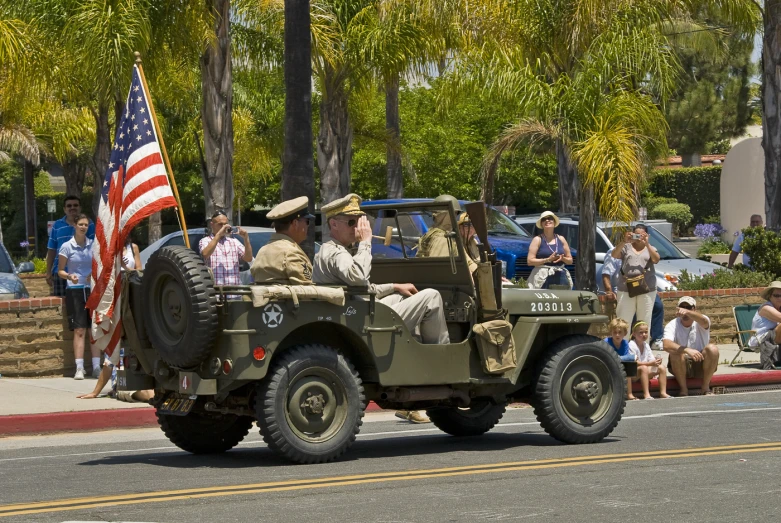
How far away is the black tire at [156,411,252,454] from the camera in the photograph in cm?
965

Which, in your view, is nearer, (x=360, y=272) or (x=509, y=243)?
(x=360, y=272)

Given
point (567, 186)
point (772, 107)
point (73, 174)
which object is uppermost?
point (73, 174)

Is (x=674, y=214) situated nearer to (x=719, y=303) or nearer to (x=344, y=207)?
(x=719, y=303)

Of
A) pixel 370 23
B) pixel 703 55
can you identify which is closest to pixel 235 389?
pixel 370 23

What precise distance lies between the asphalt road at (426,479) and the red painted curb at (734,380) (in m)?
4.20

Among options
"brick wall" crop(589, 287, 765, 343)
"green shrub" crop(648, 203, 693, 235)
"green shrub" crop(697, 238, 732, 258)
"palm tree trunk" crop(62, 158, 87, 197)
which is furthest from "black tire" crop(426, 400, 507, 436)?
"green shrub" crop(648, 203, 693, 235)

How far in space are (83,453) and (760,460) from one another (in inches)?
209

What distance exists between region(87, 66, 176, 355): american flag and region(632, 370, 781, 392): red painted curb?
7.04m

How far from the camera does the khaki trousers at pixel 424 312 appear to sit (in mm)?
9273

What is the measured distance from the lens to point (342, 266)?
8.93 m

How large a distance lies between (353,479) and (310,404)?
0.78m

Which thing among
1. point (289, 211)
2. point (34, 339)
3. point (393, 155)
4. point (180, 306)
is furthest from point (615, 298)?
point (393, 155)

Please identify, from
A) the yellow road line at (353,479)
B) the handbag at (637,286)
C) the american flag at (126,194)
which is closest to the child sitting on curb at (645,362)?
the handbag at (637,286)

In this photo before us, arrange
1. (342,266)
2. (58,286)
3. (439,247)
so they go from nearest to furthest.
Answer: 1. (342,266)
2. (439,247)
3. (58,286)
